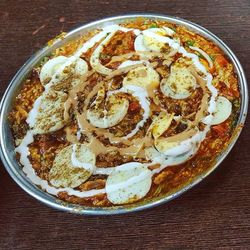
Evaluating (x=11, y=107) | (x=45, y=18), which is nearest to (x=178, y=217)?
(x=11, y=107)

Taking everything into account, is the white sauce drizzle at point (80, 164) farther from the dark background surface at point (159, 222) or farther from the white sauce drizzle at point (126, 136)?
the dark background surface at point (159, 222)

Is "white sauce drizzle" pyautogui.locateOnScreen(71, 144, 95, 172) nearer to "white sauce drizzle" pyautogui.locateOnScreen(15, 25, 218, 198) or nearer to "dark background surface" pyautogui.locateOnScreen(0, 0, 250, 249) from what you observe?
"white sauce drizzle" pyautogui.locateOnScreen(15, 25, 218, 198)

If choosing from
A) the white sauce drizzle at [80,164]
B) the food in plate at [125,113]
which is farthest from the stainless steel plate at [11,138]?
the white sauce drizzle at [80,164]

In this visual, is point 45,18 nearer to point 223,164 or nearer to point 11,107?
point 11,107

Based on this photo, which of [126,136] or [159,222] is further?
[126,136]

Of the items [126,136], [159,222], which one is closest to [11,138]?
[126,136]

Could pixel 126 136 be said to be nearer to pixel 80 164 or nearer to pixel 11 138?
pixel 80 164

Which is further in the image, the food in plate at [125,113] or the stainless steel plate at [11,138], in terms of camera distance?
the food in plate at [125,113]
